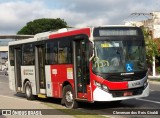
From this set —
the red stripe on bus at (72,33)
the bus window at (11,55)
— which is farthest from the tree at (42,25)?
the red stripe on bus at (72,33)

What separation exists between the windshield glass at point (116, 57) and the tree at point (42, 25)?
9069cm

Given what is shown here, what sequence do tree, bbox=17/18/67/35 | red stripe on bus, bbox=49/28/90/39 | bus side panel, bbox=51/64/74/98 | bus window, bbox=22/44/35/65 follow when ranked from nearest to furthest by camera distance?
red stripe on bus, bbox=49/28/90/39, bus side panel, bbox=51/64/74/98, bus window, bbox=22/44/35/65, tree, bbox=17/18/67/35

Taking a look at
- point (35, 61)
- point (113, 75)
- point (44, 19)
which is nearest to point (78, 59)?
point (113, 75)

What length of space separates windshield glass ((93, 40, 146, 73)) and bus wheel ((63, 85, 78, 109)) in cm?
189

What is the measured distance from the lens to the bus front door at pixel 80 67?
14391mm

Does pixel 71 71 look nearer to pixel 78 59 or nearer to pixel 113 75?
pixel 78 59

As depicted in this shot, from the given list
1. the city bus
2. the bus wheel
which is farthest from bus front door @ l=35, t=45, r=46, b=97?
the bus wheel

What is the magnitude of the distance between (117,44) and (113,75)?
3.63ft

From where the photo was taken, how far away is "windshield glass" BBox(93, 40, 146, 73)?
45.8ft

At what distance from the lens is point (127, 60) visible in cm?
1422

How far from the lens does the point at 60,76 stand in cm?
1622

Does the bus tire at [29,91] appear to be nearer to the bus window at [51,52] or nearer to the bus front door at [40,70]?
the bus front door at [40,70]

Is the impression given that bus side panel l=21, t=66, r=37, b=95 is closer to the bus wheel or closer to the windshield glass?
the bus wheel

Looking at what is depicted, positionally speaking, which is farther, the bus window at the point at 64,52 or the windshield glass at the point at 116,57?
the bus window at the point at 64,52
